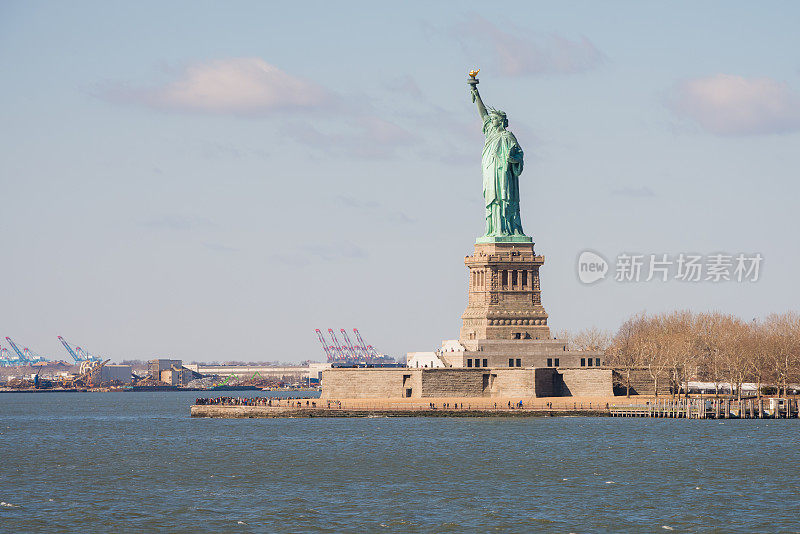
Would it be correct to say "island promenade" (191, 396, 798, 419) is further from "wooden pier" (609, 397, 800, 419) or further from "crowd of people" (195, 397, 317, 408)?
"crowd of people" (195, 397, 317, 408)

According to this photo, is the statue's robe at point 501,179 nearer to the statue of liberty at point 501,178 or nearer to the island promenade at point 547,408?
the statue of liberty at point 501,178

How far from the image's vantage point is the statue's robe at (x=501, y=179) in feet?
479

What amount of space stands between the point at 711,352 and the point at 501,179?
3590cm

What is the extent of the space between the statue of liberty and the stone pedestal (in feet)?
6.05

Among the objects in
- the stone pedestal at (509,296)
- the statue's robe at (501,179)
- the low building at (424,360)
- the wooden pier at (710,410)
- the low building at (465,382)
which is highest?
the statue's robe at (501,179)

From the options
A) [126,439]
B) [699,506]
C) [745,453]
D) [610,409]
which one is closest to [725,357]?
[610,409]

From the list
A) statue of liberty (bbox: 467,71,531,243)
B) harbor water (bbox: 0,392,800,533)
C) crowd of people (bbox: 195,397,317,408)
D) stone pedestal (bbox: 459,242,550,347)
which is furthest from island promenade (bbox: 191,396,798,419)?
statue of liberty (bbox: 467,71,531,243)

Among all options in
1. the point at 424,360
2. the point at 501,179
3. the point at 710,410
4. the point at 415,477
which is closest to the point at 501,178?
the point at 501,179

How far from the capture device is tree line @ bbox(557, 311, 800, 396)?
146875 millimetres

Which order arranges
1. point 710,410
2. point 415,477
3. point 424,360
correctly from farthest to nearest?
point 424,360
point 710,410
point 415,477

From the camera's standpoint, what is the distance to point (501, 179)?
14662 cm

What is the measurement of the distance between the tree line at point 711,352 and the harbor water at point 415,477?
16.1 metres

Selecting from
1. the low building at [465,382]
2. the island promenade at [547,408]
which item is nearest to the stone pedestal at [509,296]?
the low building at [465,382]

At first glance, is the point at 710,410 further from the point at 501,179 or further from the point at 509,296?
the point at 501,179
